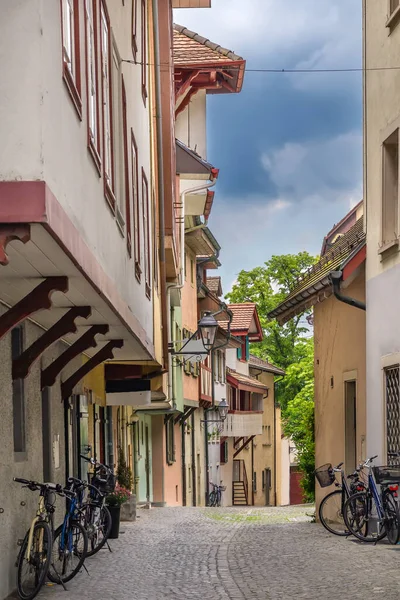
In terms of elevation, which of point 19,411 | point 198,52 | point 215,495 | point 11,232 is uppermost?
point 198,52

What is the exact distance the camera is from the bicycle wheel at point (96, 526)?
15070 mm

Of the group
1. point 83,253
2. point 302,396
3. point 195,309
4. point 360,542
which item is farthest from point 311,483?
point 302,396

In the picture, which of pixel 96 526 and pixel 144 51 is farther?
pixel 144 51

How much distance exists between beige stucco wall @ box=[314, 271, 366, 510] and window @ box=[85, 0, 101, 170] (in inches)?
409

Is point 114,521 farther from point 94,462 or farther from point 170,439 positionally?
point 170,439

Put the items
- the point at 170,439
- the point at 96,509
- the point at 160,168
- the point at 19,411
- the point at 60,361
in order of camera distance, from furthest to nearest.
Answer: the point at 170,439
the point at 160,168
the point at 96,509
the point at 60,361
the point at 19,411

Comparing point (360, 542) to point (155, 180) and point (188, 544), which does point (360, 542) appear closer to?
point (188, 544)

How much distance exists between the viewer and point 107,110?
37.2ft

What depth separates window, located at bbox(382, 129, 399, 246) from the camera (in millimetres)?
17516

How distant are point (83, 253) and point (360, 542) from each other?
971cm

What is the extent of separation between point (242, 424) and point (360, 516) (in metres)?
41.2

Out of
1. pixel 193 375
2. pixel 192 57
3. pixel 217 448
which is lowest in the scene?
pixel 217 448

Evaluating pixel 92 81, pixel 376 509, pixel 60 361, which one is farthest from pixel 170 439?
pixel 92 81

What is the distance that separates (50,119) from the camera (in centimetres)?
716
